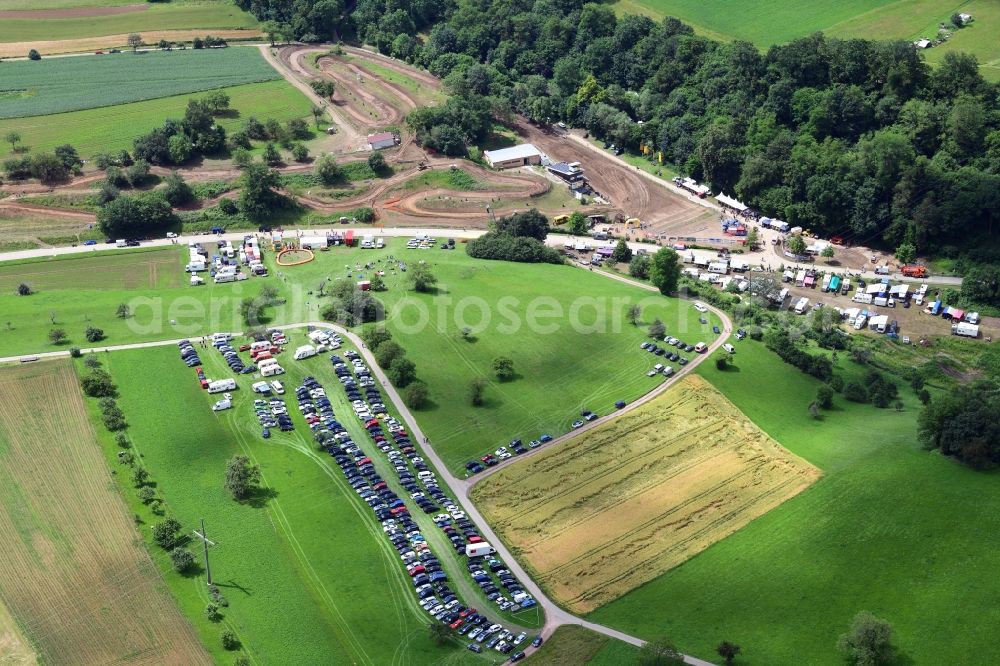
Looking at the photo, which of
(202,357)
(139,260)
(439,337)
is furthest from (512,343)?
(139,260)

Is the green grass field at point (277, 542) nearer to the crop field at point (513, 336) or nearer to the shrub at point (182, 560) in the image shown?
the shrub at point (182, 560)

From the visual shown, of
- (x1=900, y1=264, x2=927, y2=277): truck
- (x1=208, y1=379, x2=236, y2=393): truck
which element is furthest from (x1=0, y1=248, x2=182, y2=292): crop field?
(x1=900, y1=264, x2=927, y2=277): truck

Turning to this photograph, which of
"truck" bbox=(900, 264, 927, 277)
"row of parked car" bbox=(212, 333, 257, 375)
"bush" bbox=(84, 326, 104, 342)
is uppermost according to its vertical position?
"truck" bbox=(900, 264, 927, 277)

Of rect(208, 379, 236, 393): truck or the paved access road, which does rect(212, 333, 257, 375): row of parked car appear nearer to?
the paved access road

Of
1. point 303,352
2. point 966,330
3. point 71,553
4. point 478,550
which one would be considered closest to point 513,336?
point 303,352

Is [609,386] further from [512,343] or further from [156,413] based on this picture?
[156,413]

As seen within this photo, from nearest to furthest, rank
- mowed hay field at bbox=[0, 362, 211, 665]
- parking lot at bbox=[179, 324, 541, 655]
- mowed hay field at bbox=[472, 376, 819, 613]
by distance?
mowed hay field at bbox=[0, 362, 211, 665], parking lot at bbox=[179, 324, 541, 655], mowed hay field at bbox=[472, 376, 819, 613]

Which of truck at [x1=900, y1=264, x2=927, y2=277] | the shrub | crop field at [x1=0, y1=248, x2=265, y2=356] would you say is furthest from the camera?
truck at [x1=900, y1=264, x2=927, y2=277]

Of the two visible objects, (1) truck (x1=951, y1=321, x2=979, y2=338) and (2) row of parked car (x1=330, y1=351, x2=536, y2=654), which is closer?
(2) row of parked car (x1=330, y1=351, x2=536, y2=654)
